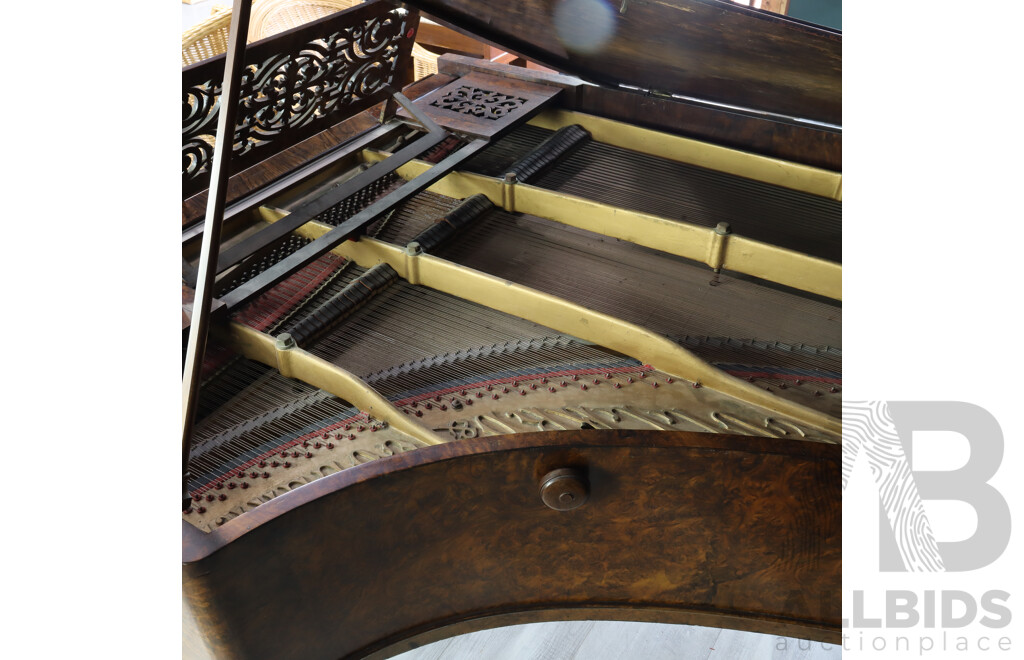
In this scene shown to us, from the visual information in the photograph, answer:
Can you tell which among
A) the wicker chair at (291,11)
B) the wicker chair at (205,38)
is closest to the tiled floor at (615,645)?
the wicker chair at (205,38)

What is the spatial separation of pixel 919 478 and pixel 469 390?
1131 millimetres

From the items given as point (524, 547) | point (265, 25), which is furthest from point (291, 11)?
point (524, 547)

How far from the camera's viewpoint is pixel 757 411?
213 cm

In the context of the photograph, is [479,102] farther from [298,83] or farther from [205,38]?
[205,38]

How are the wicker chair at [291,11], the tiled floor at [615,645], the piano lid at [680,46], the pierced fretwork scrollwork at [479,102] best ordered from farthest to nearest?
the wicker chair at [291,11], the tiled floor at [615,645], the pierced fretwork scrollwork at [479,102], the piano lid at [680,46]

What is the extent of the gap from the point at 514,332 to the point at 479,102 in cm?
129

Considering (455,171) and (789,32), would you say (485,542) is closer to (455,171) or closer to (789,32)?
(455,171)

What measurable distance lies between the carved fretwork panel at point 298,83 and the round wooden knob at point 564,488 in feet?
5.01

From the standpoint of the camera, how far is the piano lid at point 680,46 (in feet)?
8.09

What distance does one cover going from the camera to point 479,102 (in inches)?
129

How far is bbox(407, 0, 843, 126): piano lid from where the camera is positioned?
246 centimetres

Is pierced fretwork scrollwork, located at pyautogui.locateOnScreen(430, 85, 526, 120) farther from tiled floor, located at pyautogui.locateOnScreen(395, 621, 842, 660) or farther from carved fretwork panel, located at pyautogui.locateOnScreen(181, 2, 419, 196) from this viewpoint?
tiled floor, located at pyautogui.locateOnScreen(395, 621, 842, 660)

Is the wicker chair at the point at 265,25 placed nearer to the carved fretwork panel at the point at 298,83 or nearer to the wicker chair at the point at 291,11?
the wicker chair at the point at 291,11

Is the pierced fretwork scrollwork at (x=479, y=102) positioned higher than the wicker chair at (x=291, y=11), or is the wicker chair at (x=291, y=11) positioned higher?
the pierced fretwork scrollwork at (x=479, y=102)
